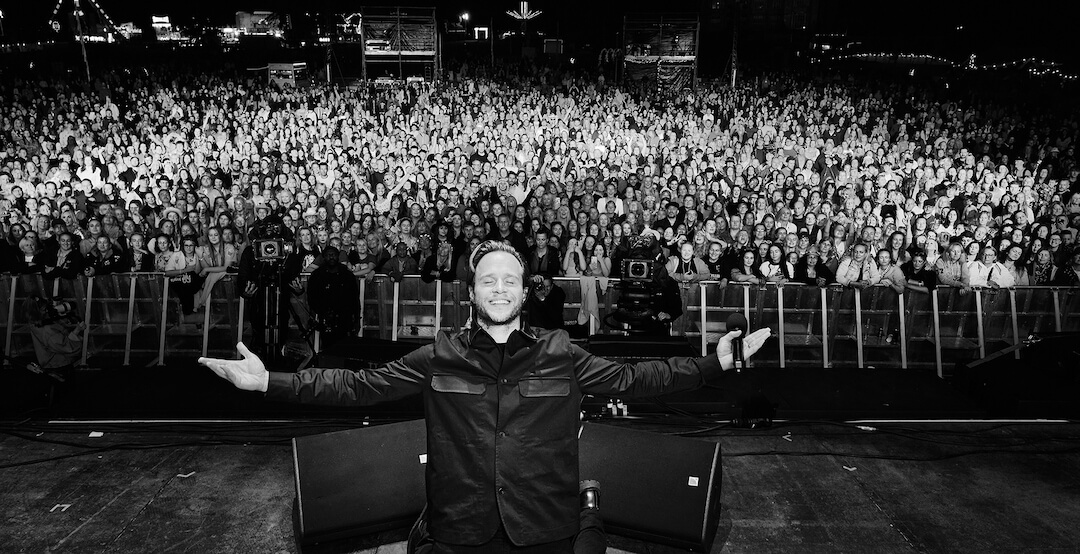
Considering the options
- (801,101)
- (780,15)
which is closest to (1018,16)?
(780,15)

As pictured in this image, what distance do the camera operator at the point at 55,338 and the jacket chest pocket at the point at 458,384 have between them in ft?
19.1

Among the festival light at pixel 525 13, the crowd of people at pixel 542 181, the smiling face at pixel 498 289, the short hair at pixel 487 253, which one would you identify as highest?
the festival light at pixel 525 13

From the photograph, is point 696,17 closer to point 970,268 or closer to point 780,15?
point 970,268

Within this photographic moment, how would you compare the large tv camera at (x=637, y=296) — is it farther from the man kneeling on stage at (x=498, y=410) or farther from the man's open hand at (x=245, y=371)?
the man's open hand at (x=245, y=371)

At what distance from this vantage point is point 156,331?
796cm

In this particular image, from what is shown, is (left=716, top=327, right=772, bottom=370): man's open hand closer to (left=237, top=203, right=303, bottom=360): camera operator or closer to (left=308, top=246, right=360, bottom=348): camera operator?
(left=237, top=203, right=303, bottom=360): camera operator

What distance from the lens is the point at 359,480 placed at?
4.11 metres

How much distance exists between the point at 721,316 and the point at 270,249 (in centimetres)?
512

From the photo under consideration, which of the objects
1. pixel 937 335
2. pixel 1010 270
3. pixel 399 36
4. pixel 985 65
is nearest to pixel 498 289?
pixel 937 335

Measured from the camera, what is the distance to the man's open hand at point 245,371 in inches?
103

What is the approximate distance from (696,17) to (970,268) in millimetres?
16508

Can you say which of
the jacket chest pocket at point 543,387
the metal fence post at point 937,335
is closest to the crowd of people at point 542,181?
the metal fence post at point 937,335

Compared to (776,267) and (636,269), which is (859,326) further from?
(636,269)

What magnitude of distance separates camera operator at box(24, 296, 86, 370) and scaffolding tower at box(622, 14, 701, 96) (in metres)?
17.9
